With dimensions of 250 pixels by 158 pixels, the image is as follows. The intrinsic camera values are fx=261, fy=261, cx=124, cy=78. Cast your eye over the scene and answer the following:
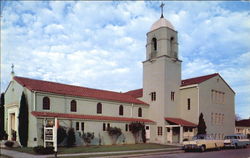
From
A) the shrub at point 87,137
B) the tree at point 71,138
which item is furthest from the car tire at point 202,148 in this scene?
the tree at point 71,138

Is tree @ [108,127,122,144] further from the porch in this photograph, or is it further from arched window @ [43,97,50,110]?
arched window @ [43,97,50,110]

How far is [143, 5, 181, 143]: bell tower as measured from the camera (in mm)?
33438

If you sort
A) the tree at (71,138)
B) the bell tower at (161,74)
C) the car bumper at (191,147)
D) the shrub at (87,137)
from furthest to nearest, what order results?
the bell tower at (161,74) < the shrub at (87,137) < the tree at (71,138) < the car bumper at (191,147)

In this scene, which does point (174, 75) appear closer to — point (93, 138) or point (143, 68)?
point (143, 68)

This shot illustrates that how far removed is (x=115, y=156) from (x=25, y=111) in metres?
11.9

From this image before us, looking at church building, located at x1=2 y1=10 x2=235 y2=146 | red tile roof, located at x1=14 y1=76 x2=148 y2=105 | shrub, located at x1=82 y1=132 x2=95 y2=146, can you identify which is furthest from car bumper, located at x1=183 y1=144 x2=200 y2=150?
red tile roof, located at x1=14 y1=76 x2=148 y2=105

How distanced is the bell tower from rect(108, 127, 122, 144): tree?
574cm

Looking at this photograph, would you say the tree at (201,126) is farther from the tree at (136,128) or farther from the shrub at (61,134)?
the shrub at (61,134)

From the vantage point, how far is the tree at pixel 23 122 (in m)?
24.8

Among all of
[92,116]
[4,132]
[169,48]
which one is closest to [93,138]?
[92,116]

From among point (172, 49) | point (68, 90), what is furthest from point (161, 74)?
point (68, 90)

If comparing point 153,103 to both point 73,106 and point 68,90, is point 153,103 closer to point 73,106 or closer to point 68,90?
point 73,106

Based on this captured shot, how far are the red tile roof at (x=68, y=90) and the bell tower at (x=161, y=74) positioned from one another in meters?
2.44

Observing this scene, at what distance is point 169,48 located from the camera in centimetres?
3456
